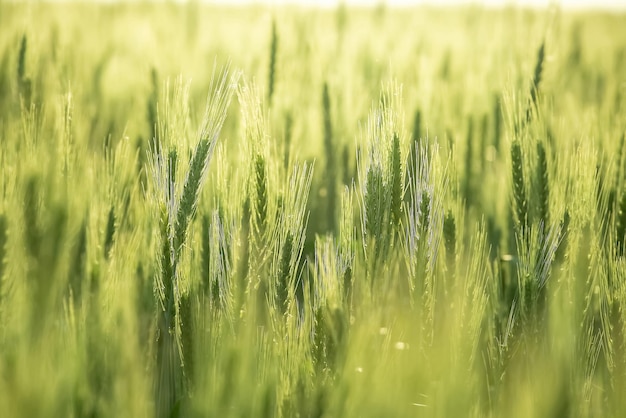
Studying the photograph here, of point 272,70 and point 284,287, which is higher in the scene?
point 272,70

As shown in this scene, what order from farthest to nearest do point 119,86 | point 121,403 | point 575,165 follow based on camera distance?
point 119,86, point 575,165, point 121,403

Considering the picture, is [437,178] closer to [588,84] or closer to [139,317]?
[139,317]

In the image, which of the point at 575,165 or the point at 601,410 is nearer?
the point at 601,410

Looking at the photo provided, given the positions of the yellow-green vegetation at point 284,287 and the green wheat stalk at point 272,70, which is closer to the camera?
the yellow-green vegetation at point 284,287

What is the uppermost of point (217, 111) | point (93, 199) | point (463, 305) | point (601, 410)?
point (217, 111)

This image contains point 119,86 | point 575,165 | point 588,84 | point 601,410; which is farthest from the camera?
point 588,84

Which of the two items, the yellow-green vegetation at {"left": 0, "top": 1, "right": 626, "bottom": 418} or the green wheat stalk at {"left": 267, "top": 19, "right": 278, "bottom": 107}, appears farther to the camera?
the green wheat stalk at {"left": 267, "top": 19, "right": 278, "bottom": 107}

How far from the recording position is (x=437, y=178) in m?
1.08

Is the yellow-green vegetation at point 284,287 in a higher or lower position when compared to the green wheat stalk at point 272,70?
lower

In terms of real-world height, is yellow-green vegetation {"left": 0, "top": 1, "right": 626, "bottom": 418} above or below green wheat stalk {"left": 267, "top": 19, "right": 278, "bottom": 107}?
below

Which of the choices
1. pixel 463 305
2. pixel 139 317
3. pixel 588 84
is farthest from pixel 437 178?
pixel 588 84

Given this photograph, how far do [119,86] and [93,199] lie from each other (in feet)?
5.49

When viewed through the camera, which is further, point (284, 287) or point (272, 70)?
point (272, 70)

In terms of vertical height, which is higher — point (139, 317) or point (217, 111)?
point (217, 111)
